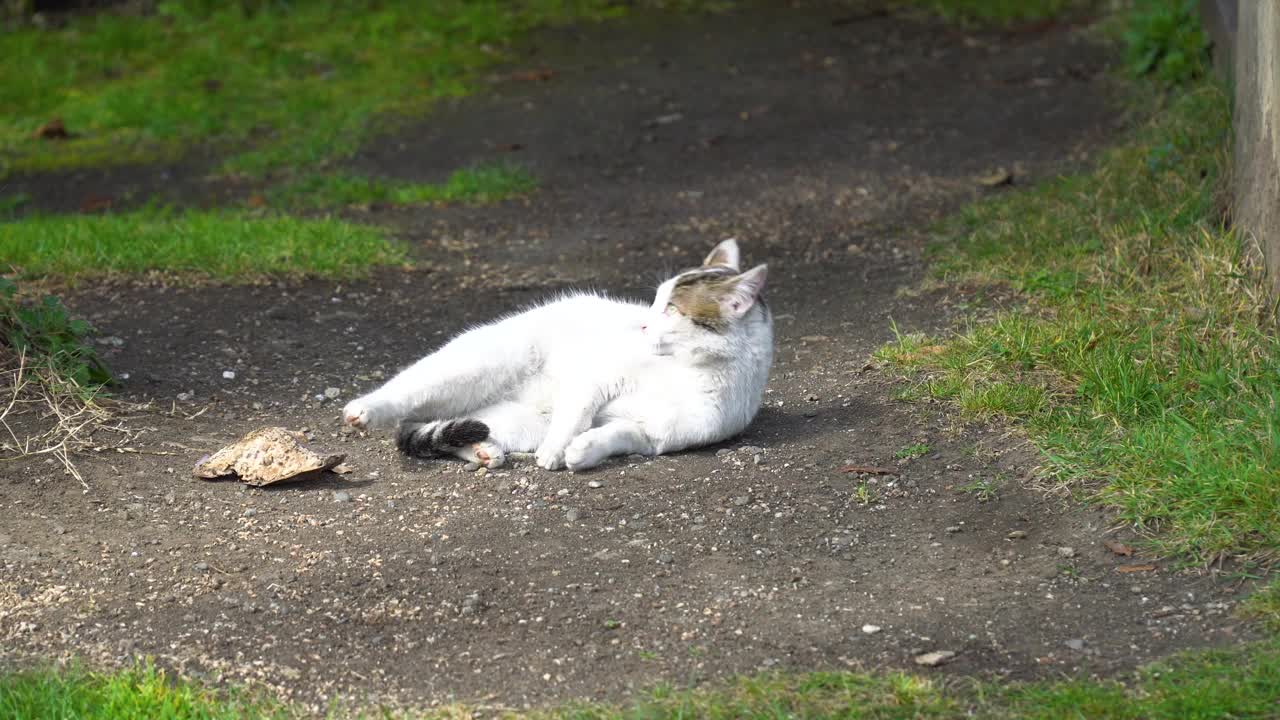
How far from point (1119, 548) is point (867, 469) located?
869mm

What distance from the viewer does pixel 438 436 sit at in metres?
4.42

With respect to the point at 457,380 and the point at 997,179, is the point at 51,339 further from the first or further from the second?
the point at 997,179

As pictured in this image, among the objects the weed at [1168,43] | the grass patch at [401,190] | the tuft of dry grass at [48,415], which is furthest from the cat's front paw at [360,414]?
the weed at [1168,43]

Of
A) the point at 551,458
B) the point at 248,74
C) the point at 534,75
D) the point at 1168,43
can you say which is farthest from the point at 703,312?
the point at 248,74

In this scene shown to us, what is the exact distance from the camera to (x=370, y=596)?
3.60 m

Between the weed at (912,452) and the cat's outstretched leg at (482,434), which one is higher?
the cat's outstretched leg at (482,434)

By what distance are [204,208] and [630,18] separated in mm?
5309

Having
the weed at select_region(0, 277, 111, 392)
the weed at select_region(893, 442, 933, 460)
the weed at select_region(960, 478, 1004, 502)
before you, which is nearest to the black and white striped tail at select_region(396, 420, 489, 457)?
the weed at select_region(0, 277, 111, 392)

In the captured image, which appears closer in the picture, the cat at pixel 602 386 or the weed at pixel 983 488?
the weed at pixel 983 488

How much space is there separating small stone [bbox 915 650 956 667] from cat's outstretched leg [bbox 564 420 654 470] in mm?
1406

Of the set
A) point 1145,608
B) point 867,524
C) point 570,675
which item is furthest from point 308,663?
point 1145,608

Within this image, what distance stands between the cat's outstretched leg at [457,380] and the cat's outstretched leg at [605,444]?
0.41 meters

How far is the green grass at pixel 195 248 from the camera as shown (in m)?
6.29

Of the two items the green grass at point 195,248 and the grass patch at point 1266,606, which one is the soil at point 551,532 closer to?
the grass patch at point 1266,606
